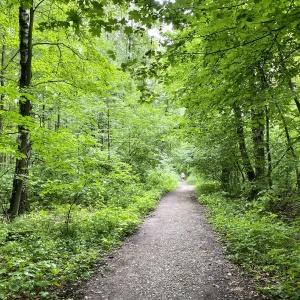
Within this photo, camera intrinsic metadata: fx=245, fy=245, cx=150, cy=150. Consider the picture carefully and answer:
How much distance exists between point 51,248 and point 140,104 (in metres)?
3.93

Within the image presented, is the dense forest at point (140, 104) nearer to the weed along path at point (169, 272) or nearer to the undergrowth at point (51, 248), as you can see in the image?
the undergrowth at point (51, 248)

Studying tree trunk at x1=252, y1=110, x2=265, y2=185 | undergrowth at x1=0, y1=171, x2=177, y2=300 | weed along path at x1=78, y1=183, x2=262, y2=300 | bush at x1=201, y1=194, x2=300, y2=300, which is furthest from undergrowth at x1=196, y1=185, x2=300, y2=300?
undergrowth at x1=0, y1=171, x2=177, y2=300

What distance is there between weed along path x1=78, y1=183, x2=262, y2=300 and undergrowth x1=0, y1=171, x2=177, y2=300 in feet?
1.52

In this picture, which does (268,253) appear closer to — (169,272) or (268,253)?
(268,253)

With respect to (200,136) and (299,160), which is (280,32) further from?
(200,136)

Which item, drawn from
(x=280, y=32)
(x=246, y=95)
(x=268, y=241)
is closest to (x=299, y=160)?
(x=268, y=241)

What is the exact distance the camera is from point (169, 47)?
11.3 ft

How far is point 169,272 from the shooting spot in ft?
16.5

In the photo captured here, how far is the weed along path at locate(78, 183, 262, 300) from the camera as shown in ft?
13.6

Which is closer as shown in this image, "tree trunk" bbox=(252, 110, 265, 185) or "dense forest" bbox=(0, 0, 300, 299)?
"dense forest" bbox=(0, 0, 300, 299)

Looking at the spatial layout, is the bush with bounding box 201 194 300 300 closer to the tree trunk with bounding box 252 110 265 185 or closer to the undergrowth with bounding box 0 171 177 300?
the tree trunk with bounding box 252 110 265 185

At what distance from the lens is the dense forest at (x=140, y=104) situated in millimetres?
3184

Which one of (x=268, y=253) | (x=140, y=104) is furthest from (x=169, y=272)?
(x=140, y=104)

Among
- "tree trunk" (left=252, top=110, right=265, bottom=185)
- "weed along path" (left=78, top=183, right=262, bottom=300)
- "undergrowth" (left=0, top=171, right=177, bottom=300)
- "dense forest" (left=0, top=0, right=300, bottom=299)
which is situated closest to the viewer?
"dense forest" (left=0, top=0, right=300, bottom=299)
